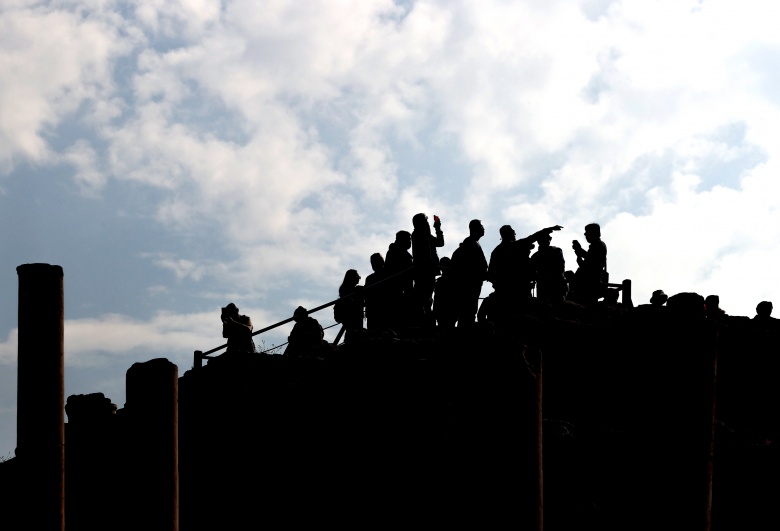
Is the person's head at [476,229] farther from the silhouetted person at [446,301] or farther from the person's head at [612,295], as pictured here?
the person's head at [612,295]

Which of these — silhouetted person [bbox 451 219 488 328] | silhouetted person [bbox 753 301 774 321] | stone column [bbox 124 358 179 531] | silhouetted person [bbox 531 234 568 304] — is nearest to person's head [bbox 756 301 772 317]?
silhouetted person [bbox 753 301 774 321]

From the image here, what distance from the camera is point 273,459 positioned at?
581 inches

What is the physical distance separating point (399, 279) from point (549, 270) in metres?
2.10

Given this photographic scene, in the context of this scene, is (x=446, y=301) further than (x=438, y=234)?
No

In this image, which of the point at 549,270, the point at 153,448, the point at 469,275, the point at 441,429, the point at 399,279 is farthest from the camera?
the point at 549,270

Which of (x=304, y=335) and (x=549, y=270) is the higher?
(x=549, y=270)

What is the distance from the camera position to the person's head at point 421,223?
1664cm

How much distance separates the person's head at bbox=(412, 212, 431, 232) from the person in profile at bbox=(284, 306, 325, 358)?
2.05 meters

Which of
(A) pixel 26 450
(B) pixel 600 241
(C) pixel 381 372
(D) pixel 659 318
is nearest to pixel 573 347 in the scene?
(C) pixel 381 372

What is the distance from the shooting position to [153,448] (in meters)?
10.5

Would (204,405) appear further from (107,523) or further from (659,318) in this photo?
(659,318)

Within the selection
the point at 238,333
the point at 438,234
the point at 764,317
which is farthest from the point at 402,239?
the point at 764,317

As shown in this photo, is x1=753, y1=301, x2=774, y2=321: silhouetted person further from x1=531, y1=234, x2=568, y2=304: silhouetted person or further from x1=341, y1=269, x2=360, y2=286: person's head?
x1=341, y1=269, x2=360, y2=286: person's head

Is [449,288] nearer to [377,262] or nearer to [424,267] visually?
[424,267]
